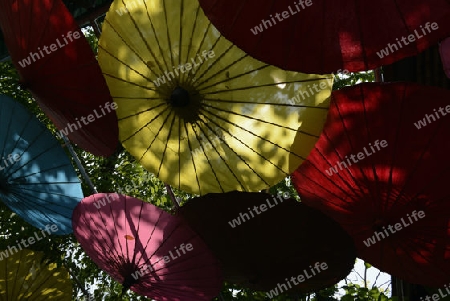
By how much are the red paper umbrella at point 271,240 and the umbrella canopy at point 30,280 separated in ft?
6.74

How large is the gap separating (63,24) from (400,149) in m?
1.89

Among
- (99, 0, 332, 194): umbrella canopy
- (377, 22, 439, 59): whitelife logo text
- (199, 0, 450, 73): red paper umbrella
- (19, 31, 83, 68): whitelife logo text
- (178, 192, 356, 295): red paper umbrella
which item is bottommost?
(178, 192, 356, 295): red paper umbrella

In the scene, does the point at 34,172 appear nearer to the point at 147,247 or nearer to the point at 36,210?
the point at 36,210

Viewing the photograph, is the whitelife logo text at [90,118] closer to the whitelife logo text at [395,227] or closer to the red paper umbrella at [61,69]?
the red paper umbrella at [61,69]

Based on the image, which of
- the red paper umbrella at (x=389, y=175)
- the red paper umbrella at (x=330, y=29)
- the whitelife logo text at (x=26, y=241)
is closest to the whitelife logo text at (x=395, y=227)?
the red paper umbrella at (x=389, y=175)

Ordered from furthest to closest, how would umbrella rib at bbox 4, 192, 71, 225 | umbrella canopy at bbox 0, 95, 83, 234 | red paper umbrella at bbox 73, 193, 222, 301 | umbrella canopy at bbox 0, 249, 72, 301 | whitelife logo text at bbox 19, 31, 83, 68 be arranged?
1. umbrella canopy at bbox 0, 249, 72, 301
2. umbrella rib at bbox 4, 192, 71, 225
3. umbrella canopy at bbox 0, 95, 83, 234
4. red paper umbrella at bbox 73, 193, 222, 301
5. whitelife logo text at bbox 19, 31, 83, 68

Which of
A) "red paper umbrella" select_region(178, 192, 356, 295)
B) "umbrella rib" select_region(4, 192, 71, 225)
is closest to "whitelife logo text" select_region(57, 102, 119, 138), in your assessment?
"red paper umbrella" select_region(178, 192, 356, 295)

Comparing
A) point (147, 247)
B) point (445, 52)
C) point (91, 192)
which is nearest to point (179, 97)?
point (147, 247)

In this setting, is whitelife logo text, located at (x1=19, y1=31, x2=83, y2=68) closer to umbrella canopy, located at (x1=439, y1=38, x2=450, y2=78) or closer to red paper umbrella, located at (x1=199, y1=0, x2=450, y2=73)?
red paper umbrella, located at (x1=199, y1=0, x2=450, y2=73)

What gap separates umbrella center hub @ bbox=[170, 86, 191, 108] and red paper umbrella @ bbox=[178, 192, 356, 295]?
0.57 metres

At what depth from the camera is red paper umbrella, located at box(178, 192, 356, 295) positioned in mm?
3016

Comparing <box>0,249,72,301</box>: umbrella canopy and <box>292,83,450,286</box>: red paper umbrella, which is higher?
<box>0,249,72,301</box>: umbrella canopy

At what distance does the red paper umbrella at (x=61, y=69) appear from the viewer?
8.85ft

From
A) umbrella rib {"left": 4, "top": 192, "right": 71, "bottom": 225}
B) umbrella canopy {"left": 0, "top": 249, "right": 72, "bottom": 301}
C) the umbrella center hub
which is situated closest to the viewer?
the umbrella center hub
